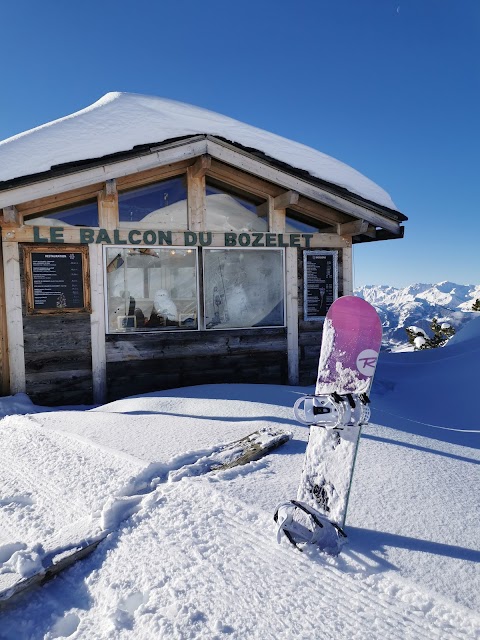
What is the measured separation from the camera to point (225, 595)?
7.13 feet

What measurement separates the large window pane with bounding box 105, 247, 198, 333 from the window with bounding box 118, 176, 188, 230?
1.39ft

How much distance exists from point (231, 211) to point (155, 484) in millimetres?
5226

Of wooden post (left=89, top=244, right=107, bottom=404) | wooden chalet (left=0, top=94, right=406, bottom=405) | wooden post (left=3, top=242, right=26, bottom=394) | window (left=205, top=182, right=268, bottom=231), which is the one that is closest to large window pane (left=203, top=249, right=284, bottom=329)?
wooden chalet (left=0, top=94, right=406, bottom=405)

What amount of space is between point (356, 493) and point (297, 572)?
2.97 ft

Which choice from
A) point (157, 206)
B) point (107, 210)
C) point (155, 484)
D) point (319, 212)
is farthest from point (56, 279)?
point (319, 212)

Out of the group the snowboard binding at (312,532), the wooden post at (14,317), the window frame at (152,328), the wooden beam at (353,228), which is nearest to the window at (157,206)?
the window frame at (152,328)

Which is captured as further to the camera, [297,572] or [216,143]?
[216,143]

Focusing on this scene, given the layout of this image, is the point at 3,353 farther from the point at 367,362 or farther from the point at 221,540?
the point at 367,362

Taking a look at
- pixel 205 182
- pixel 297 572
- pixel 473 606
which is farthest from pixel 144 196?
pixel 473 606

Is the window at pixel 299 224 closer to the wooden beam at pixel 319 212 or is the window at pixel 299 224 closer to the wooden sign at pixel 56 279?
the wooden beam at pixel 319 212

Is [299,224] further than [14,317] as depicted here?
Yes

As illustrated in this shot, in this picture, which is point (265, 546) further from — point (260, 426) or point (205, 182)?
point (205, 182)

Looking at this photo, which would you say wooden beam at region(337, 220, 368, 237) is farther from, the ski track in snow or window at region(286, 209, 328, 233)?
the ski track in snow

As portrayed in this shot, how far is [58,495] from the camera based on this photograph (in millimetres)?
3299
